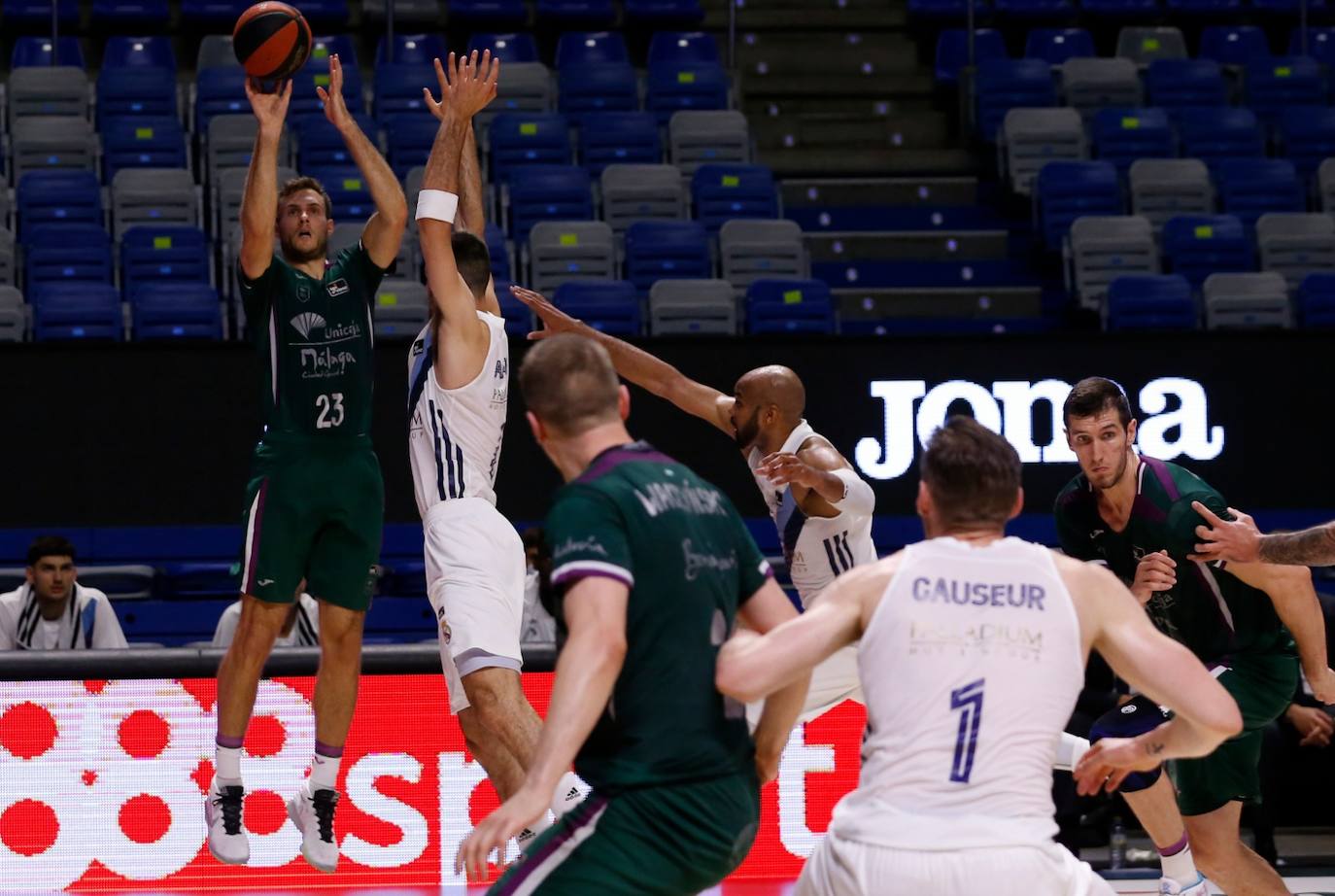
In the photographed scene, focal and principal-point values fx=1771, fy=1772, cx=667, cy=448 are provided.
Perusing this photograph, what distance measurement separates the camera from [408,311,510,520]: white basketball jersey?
6.34 m

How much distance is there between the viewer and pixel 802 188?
15555mm

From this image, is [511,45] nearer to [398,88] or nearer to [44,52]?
[398,88]

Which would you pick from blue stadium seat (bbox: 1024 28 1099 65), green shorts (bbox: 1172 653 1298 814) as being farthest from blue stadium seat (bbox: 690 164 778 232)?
green shorts (bbox: 1172 653 1298 814)

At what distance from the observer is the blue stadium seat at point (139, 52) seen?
15445mm

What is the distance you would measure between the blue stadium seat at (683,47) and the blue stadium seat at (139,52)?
4270mm

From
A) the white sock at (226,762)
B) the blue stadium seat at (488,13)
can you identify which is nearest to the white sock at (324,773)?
the white sock at (226,762)

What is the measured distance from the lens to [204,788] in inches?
299

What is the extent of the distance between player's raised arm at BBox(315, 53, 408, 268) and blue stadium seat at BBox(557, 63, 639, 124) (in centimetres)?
881

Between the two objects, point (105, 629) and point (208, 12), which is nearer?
point (105, 629)

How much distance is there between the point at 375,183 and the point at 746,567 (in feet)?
9.18

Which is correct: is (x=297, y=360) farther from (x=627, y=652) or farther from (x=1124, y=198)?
(x=1124, y=198)

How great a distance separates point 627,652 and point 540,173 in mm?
10367

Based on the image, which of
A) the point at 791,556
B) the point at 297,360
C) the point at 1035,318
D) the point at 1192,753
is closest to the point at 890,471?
the point at 1035,318

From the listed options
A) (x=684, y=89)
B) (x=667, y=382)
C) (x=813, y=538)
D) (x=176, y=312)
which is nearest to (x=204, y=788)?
(x=667, y=382)
